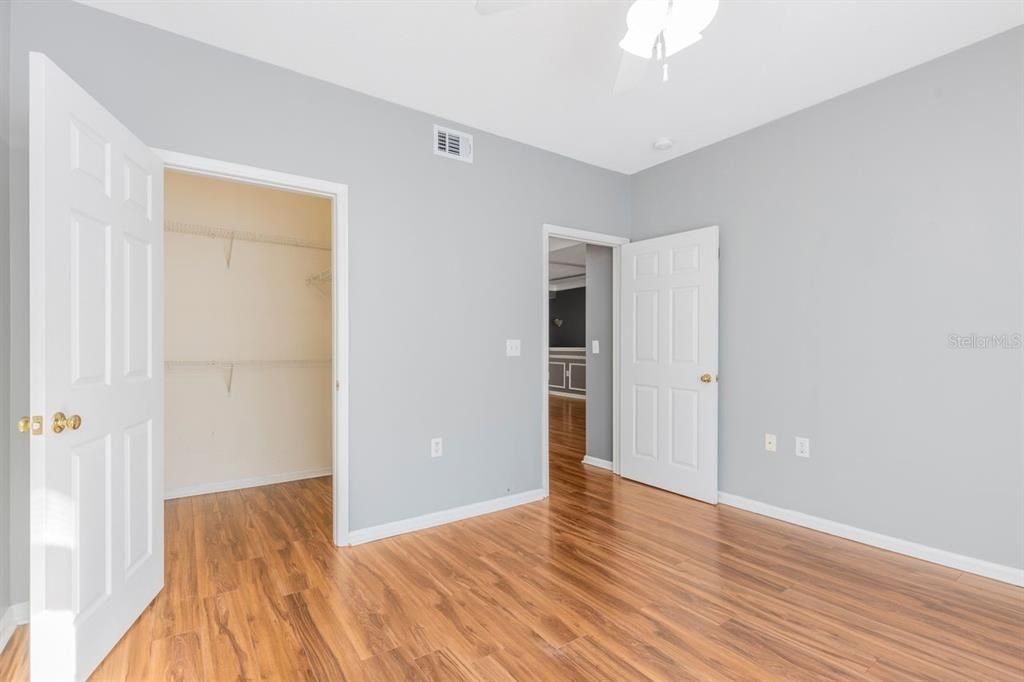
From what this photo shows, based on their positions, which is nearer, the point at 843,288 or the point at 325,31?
the point at 325,31

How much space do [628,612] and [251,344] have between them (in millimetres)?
3500

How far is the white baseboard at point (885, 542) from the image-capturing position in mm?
2441

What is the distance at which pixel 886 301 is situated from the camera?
2852 millimetres

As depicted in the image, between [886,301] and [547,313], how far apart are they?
2.09 m

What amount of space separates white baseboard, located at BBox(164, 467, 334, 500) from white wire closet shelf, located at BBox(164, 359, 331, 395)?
0.72m

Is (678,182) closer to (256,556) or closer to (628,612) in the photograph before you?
(628,612)

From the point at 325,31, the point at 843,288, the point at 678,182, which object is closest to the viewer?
the point at 325,31

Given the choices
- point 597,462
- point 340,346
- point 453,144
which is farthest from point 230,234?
point 597,462

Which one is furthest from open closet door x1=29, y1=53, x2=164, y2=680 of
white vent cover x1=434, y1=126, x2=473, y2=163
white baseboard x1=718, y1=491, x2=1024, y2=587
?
white baseboard x1=718, y1=491, x2=1024, y2=587

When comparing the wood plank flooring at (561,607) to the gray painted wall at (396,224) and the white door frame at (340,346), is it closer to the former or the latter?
the white door frame at (340,346)

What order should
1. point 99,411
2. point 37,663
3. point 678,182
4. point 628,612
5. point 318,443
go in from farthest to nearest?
point 318,443, point 678,182, point 628,612, point 99,411, point 37,663

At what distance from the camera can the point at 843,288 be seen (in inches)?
120

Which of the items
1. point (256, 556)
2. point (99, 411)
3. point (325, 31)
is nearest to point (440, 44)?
point (325, 31)

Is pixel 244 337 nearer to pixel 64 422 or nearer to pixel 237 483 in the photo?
pixel 237 483
